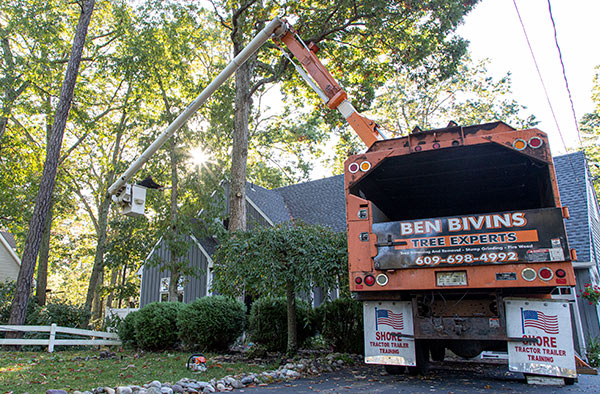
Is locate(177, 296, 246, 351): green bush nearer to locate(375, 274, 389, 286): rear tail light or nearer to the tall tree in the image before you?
the tall tree

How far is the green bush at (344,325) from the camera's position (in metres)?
7.68

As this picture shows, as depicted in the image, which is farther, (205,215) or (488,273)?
(205,215)

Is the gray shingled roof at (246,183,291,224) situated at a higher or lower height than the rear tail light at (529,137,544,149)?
higher

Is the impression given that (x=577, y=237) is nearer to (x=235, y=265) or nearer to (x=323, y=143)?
(x=235, y=265)

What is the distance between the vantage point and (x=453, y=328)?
4.99 m

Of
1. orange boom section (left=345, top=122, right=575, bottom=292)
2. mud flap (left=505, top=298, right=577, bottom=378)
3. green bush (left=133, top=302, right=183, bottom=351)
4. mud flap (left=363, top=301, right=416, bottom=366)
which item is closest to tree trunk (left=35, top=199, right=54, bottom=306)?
green bush (left=133, top=302, right=183, bottom=351)

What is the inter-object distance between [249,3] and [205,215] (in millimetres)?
7394

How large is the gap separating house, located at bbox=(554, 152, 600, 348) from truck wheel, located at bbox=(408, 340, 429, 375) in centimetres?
436

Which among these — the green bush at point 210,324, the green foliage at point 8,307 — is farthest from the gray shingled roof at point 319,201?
the green foliage at point 8,307

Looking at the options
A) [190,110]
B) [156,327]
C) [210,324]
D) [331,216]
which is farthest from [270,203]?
[190,110]

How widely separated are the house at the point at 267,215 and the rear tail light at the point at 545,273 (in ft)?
37.9

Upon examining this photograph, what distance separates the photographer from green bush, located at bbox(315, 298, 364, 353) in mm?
7679

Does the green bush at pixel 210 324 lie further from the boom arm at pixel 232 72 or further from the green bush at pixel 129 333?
the boom arm at pixel 232 72

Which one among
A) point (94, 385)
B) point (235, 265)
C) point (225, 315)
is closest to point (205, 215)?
point (225, 315)
